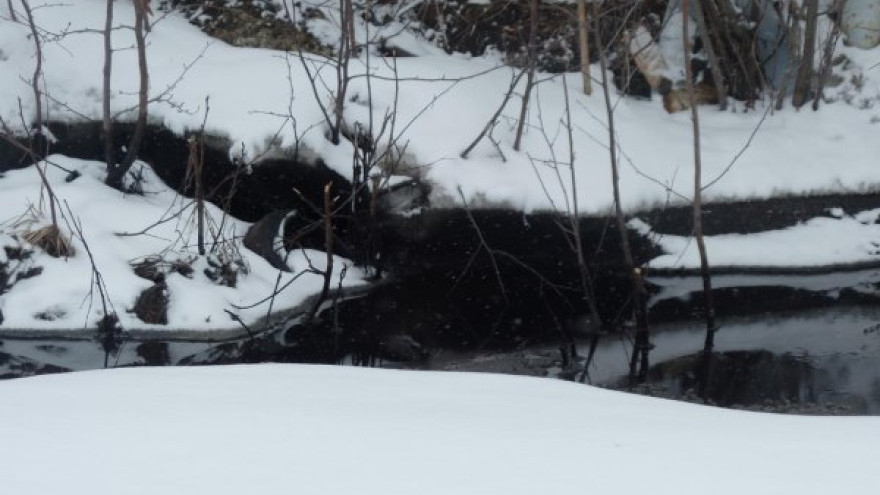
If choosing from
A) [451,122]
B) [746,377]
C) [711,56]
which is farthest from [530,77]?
[746,377]

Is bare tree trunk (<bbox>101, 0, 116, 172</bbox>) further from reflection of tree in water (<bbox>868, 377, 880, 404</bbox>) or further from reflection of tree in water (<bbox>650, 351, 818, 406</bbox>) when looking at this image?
reflection of tree in water (<bbox>868, 377, 880, 404</bbox>)

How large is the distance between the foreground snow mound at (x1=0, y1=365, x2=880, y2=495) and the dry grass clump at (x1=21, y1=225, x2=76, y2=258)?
3.67 m

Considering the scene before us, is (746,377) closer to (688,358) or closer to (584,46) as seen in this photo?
(688,358)

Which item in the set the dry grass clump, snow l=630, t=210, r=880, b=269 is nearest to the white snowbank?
snow l=630, t=210, r=880, b=269

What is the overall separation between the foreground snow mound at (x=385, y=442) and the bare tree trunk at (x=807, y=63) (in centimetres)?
689

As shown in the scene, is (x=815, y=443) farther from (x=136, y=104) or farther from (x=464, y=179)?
(x=136, y=104)

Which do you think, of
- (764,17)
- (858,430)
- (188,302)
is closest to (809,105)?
(764,17)

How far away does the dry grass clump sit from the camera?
7598 millimetres

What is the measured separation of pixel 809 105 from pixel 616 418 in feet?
24.7

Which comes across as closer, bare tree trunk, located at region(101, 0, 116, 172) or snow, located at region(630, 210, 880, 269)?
bare tree trunk, located at region(101, 0, 116, 172)

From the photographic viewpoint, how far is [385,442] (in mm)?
3199

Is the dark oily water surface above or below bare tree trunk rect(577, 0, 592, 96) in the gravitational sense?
below

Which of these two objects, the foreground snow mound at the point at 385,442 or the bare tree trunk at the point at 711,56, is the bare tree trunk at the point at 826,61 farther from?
the foreground snow mound at the point at 385,442

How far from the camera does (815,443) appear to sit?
338cm
